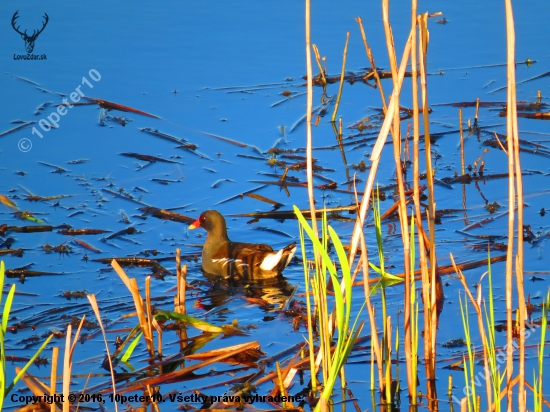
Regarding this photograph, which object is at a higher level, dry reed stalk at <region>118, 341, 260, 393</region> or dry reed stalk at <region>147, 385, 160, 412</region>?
dry reed stalk at <region>118, 341, 260, 393</region>

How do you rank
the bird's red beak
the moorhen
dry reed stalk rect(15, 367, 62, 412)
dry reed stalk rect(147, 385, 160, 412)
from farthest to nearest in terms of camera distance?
1. the bird's red beak
2. the moorhen
3. dry reed stalk rect(147, 385, 160, 412)
4. dry reed stalk rect(15, 367, 62, 412)

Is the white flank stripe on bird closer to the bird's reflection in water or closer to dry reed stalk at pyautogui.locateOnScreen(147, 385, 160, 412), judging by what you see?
the bird's reflection in water

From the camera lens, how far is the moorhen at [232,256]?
22.0 ft

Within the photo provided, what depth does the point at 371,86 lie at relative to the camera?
10609mm

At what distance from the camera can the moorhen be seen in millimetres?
6699

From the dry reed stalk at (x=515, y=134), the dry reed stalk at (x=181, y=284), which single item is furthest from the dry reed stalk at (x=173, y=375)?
the dry reed stalk at (x=515, y=134)

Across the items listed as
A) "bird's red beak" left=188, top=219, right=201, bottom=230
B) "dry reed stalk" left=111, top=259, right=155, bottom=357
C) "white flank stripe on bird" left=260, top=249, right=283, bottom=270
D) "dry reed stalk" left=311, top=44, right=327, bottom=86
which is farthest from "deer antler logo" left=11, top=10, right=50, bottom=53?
"dry reed stalk" left=111, top=259, right=155, bottom=357

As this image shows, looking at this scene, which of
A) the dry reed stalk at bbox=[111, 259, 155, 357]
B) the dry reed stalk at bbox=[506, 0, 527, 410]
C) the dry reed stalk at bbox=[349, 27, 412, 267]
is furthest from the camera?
the dry reed stalk at bbox=[111, 259, 155, 357]

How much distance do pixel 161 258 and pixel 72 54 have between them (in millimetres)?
5016

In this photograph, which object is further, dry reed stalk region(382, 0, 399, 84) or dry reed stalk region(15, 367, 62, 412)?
dry reed stalk region(15, 367, 62, 412)

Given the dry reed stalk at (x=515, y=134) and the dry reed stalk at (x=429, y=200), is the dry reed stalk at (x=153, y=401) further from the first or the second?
the dry reed stalk at (x=515, y=134)

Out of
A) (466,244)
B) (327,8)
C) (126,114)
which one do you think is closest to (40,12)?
(126,114)

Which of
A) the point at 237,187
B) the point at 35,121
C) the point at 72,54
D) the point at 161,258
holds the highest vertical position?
the point at 72,54

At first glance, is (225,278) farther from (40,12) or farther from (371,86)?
(40,12)
